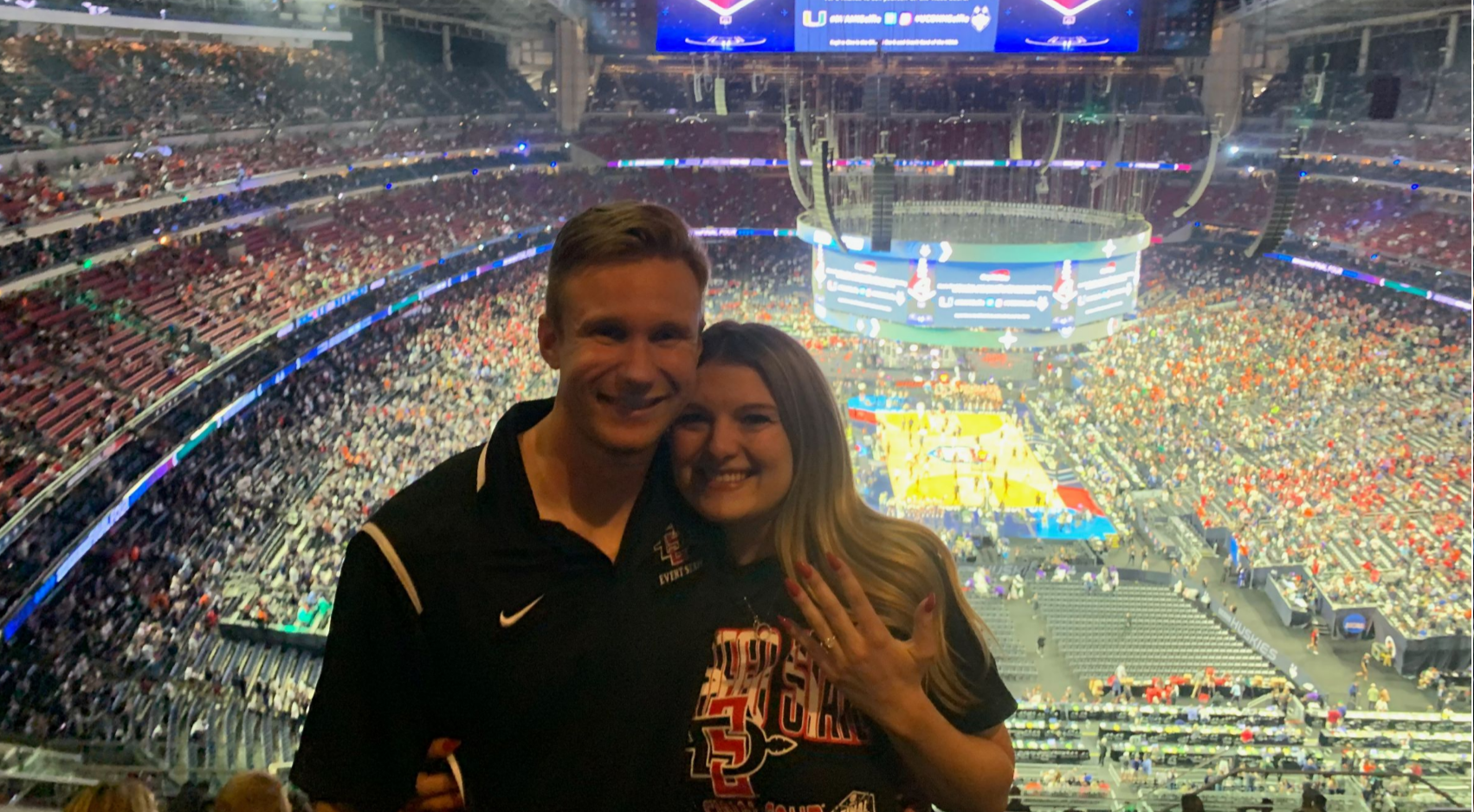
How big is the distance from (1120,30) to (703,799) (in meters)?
6.51

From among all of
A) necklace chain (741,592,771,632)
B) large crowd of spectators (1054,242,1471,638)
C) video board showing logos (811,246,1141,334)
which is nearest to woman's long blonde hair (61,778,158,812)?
necklace chain (741,592,771,632)

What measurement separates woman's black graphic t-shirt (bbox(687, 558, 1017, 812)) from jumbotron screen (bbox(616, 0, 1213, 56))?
5317 mm

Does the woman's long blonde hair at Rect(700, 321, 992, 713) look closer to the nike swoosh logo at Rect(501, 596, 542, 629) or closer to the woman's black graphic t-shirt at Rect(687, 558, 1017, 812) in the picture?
the woman's black graphic t-shirt at Rect(687, 558, 1017, 812)

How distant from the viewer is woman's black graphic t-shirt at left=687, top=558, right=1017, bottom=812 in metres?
1.15

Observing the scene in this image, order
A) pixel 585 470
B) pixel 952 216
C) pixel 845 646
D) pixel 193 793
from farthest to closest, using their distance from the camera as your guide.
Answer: pixel 952 216, pixel 193 793, pixel 585 470, pixel 845 646

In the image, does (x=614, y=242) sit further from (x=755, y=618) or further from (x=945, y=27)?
(x=945, y=27)

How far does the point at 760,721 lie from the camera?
1.15 metres

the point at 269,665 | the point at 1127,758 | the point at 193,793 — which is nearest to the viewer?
the point at 193,793

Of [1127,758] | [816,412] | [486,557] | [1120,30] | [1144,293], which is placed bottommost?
[1127,758]

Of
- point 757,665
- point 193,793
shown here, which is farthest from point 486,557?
point 193,793

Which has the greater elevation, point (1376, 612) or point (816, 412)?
point (816, 412)

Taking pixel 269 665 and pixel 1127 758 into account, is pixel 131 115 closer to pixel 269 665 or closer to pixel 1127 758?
pixel 269 665

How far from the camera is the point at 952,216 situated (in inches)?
353

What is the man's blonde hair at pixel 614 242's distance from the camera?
0.99 meters
